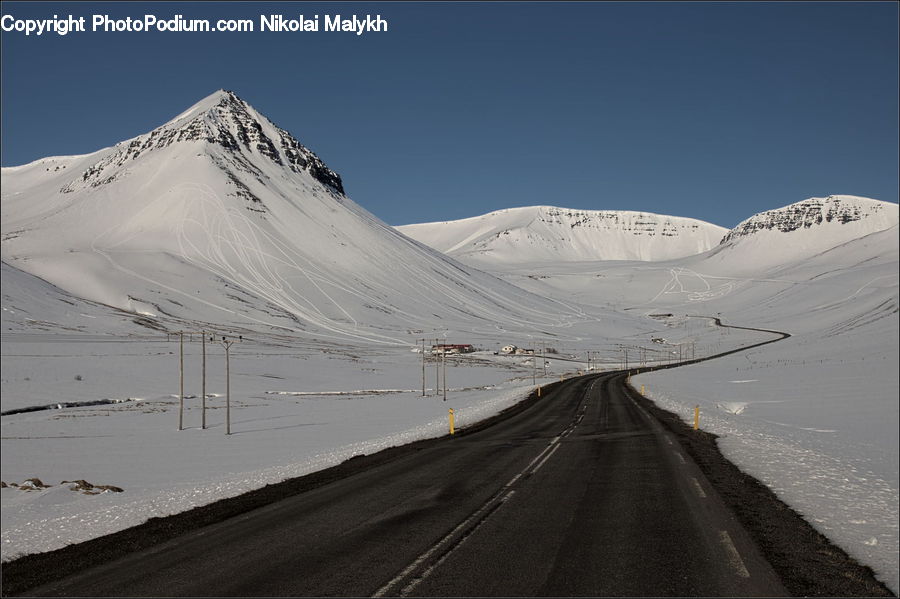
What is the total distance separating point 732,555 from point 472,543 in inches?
173

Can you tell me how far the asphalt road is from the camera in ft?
33.7

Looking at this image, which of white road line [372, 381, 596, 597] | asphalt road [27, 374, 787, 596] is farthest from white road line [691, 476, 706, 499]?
white road line [372, 381, 596, 597]

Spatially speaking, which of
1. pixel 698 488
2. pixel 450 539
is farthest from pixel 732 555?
pixel 698 488

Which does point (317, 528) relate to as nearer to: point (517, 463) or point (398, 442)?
point (517, 463)

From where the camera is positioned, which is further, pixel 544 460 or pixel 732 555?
pixel 544 460

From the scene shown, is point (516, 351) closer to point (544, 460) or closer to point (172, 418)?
point (172, 418)

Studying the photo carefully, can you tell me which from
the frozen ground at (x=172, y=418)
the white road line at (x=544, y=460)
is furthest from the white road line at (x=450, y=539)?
the frozen ground at (x=172, y=418)

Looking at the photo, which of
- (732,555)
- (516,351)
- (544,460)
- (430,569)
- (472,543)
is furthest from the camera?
(516,351)

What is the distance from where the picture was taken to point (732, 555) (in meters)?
11.5

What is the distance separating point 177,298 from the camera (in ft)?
627

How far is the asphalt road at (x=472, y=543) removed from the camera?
33.7 feet

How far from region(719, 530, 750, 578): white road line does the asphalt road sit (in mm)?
36

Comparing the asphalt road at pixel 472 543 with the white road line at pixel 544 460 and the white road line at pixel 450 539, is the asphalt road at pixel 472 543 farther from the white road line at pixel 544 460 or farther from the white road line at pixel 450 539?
the white road line at pixel 544 460

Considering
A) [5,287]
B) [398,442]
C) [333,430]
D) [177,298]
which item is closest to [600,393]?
[333,430]
